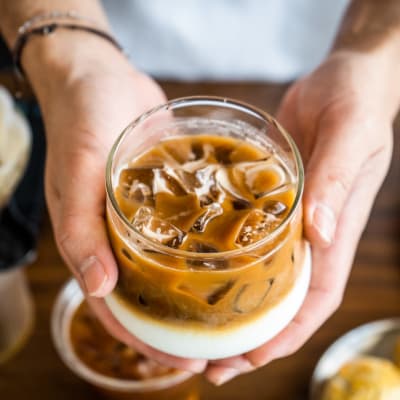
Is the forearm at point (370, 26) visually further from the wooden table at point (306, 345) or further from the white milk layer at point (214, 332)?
the white milk layer at point (214, 332)

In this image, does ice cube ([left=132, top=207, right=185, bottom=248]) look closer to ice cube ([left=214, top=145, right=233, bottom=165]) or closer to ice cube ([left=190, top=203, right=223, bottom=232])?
ice cube ([left=190, top=203, right=223, bottom=232])

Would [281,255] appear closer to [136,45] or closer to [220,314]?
[220,314]

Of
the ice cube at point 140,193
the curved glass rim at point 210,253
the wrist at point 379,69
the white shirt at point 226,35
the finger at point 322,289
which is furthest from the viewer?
the white shirt at point 226,35

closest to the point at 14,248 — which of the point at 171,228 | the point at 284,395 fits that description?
the point at 284,395

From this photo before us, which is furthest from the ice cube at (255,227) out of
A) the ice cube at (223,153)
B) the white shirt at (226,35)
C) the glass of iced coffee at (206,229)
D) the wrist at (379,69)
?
the white shirt at (226,35)

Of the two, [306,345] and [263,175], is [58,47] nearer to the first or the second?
[263,175]

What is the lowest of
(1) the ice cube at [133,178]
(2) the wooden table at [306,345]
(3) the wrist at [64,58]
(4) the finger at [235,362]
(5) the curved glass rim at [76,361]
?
(2) the wooden table at [306,345]
